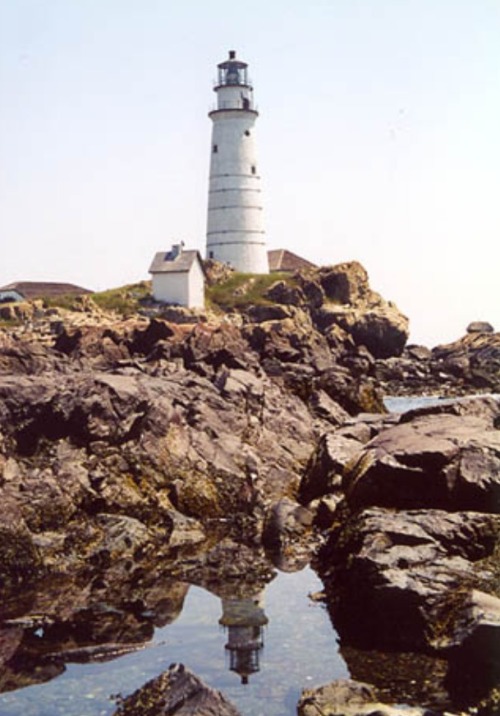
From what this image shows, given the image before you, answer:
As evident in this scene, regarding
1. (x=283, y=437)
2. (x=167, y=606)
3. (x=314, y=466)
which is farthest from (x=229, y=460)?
(x=167, y=606)

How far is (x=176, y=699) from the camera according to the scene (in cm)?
1210

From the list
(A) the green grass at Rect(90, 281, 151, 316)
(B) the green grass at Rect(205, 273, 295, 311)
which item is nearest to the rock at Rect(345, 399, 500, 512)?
(A) the green grass at Rect(90, 281, 151, 316)

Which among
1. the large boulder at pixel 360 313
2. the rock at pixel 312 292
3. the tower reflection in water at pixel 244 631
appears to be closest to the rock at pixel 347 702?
the tower reflection in water at pixel 244 631

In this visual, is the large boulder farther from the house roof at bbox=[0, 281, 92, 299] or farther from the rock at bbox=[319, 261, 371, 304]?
the house roof at bbox=[0, 281, 92, 299]

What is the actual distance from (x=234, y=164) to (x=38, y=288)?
109ft

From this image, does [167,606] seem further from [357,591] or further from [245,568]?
[357,591]

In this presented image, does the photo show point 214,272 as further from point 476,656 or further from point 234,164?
point 476,656

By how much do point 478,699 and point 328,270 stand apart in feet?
289

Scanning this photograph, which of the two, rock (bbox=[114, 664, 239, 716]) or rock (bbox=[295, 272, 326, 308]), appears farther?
rock (bbox=[295, 272, 326, 308])

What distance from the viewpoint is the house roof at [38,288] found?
364ft

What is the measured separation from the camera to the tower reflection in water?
14.5 metres

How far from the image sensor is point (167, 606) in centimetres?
1780

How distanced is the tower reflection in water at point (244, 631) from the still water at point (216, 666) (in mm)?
87

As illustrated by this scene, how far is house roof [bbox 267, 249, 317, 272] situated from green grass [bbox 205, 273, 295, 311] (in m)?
15.8
